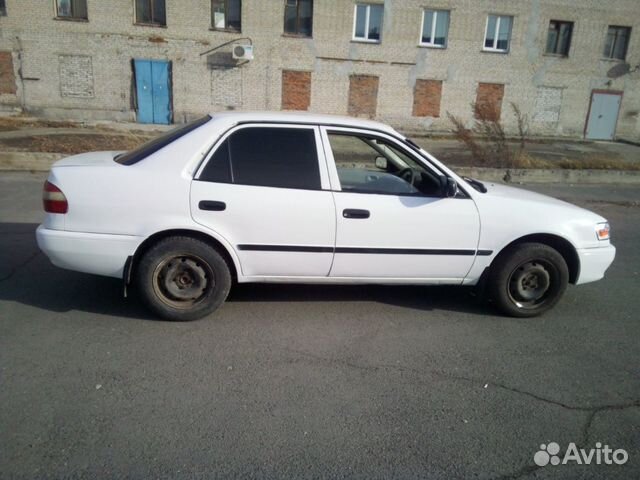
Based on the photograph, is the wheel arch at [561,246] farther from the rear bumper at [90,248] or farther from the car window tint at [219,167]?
the rear bumper at [90,248]

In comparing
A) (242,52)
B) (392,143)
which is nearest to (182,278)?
(392,143)

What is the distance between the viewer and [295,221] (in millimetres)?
3754

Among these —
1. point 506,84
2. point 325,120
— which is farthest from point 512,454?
point 506,84

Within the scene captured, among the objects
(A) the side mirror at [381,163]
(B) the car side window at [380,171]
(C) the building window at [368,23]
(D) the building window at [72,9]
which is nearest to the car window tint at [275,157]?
(B) the car side window at [380,171]

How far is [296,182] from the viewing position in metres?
3.80

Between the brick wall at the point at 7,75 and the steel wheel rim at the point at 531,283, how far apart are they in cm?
2327

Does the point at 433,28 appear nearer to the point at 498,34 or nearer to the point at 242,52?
the point at 498,34

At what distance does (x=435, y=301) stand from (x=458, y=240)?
825 millimetres

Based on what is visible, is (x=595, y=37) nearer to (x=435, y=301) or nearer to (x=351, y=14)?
(x=351, y=14)

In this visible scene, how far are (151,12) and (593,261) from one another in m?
21.7

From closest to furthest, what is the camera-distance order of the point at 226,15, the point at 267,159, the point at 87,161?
the point at 267,159 < the point at 87,161 < the point at 226,15

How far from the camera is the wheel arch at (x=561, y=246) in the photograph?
412 centimetres

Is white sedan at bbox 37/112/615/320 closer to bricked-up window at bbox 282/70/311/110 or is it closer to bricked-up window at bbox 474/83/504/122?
bricked-up window at bbox 282/70/311/110

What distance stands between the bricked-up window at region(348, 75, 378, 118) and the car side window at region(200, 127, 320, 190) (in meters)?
19.3
